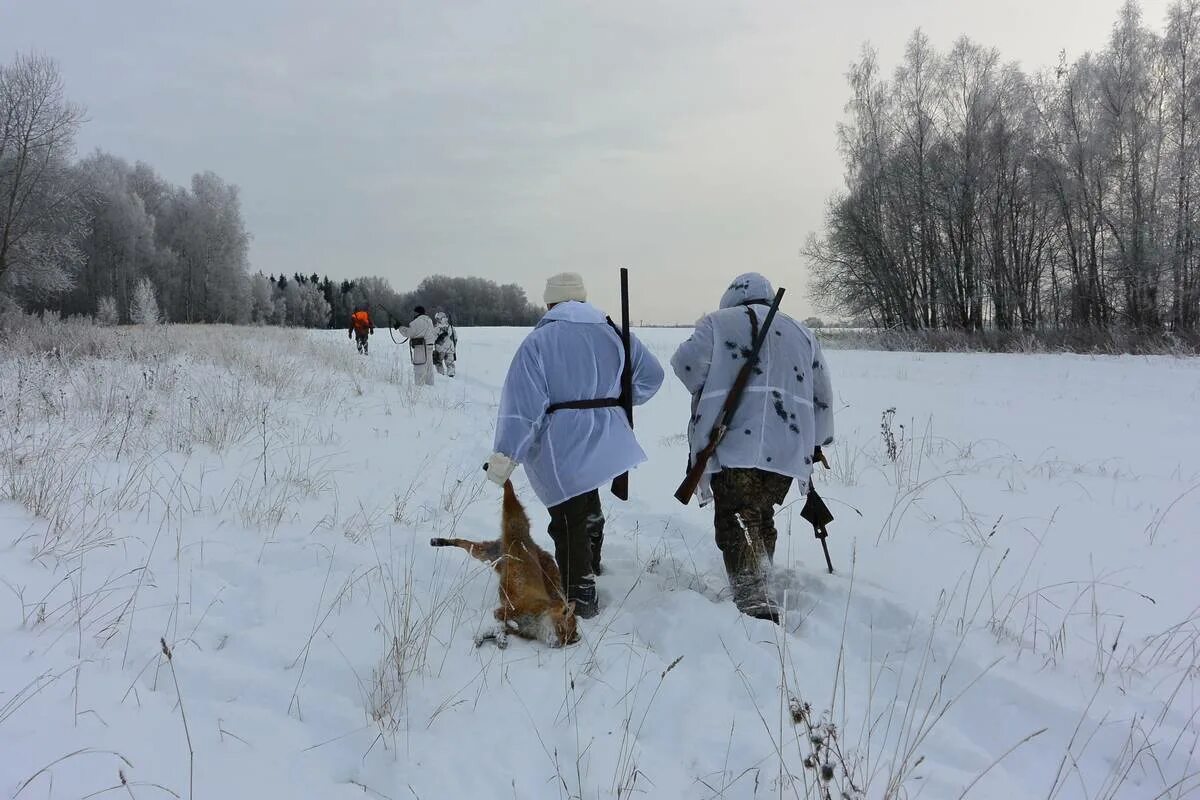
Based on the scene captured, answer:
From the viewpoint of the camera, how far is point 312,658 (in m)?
2.34

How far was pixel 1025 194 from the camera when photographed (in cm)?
2284

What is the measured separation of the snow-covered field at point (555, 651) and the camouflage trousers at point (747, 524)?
280 mm

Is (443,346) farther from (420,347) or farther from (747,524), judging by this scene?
(747,524)

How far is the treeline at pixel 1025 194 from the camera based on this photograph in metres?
18.3

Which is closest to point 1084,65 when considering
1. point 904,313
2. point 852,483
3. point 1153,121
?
point 1153,121

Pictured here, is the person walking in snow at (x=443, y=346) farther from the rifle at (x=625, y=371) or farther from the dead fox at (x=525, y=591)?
the dead fox at (x=525, y=591)

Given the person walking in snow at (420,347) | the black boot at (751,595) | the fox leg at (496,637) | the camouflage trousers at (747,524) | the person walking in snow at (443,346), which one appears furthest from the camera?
the person walking in snow at (443,346)

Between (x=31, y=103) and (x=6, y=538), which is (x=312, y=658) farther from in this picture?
(x=31, y=103)

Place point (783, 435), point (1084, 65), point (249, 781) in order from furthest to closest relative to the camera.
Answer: point (1084, 65) < point (783, 435) < point (249, 781)

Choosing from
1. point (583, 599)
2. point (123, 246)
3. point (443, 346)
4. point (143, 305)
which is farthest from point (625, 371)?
point (123, 246)

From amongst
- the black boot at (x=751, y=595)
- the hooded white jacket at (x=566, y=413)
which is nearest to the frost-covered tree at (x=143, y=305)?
the hooded white jacket at (x=566, y=413)

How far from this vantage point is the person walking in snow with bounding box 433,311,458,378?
1510 cm

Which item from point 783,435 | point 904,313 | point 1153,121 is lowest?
point 783,435

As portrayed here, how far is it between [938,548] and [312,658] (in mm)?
3553
